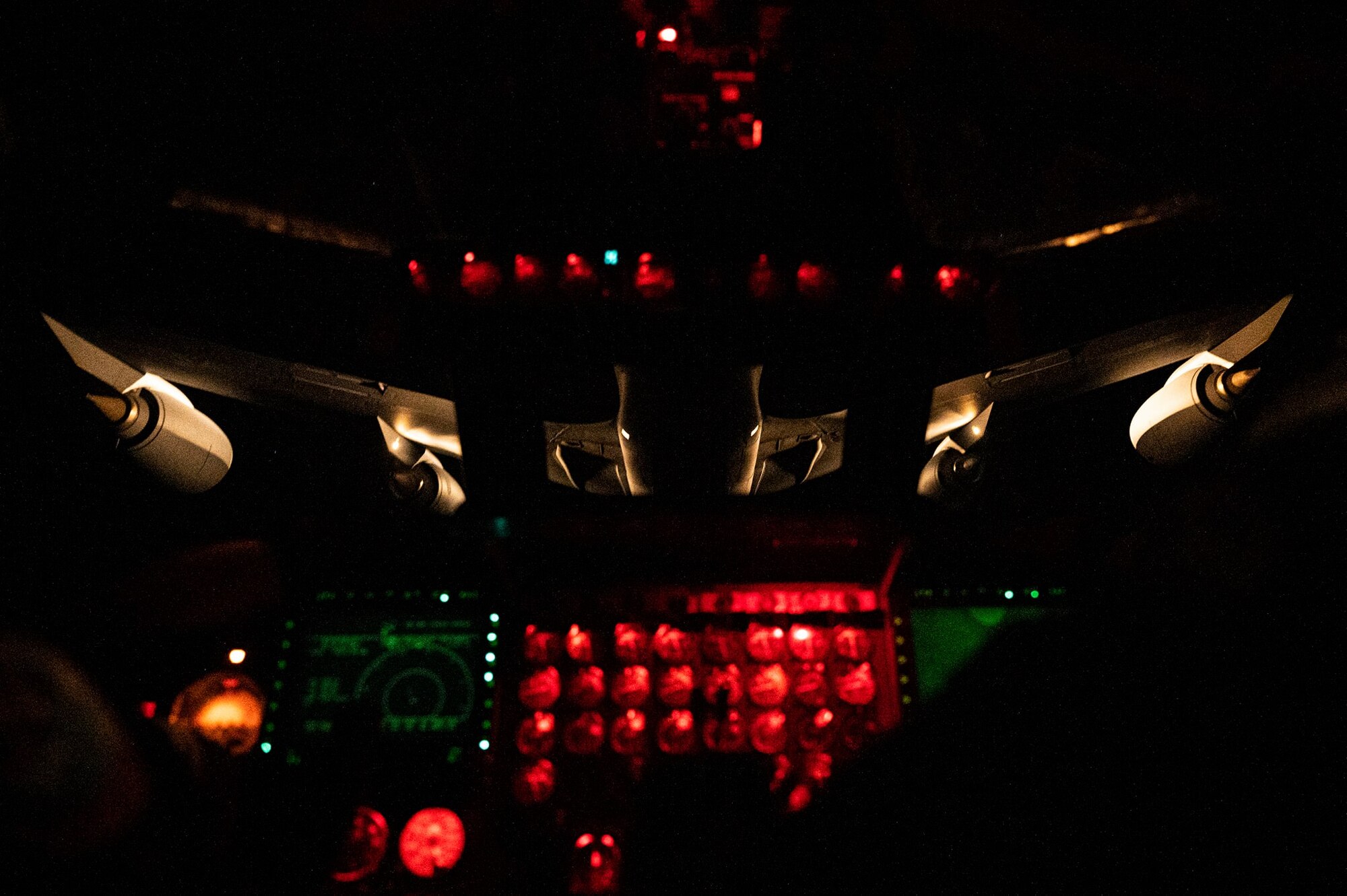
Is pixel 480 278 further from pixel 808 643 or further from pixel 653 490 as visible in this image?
pixel 808 643

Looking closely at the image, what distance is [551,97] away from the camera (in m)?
3.01

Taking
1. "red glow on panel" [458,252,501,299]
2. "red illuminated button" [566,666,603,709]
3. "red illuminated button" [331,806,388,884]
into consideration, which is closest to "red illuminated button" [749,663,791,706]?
"red illuminated button" [566,666,603,709]

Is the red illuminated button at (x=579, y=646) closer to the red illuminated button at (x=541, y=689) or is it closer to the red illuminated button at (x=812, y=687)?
the red illuminated button at (x=541, y=689)

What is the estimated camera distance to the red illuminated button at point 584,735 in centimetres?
223

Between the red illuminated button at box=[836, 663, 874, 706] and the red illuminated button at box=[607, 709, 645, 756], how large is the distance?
28.1 inches

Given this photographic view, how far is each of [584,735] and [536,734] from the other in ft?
0.53

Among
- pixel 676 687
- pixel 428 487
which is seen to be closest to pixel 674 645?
pixel 676 687

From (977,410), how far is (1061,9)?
164cm

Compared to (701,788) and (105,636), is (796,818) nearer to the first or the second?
(701,788)

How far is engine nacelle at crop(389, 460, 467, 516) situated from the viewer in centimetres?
289

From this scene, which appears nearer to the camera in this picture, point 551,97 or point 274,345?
point 551,97

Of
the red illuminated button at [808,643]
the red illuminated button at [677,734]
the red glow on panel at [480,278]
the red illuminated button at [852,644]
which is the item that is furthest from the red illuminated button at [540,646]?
the red glow on panel at [480,278]

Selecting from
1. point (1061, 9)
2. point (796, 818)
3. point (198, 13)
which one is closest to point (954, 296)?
point (1061, 9)

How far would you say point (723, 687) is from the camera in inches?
92.2
